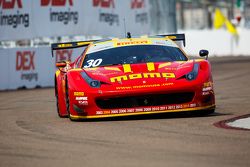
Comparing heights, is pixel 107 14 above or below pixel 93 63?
below

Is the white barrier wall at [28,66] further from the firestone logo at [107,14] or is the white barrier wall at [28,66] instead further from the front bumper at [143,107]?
the front bumper at [143,107]

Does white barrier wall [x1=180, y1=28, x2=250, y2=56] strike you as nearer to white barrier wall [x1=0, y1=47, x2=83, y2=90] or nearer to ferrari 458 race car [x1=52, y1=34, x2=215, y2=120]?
white barrier wall [x1=0, y1=47, x2=83, y2=90]

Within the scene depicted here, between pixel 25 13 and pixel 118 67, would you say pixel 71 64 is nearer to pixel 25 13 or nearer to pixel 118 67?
pixel 118 67

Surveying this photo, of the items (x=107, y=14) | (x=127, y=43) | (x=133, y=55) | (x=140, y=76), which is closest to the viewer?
(x=140, y=76)

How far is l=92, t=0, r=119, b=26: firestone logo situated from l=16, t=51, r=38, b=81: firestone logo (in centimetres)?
247

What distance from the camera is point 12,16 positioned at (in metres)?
21.3

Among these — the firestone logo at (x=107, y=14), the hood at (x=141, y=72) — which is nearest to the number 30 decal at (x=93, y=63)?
the hood at (x=141, y=72)

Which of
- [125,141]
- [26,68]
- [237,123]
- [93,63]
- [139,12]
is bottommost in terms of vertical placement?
[26,68]

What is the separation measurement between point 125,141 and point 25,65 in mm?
12500

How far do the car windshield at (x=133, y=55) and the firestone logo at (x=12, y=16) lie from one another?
29.5ft

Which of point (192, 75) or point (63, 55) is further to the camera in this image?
point (63, 55)

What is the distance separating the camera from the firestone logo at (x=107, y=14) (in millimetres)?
22852

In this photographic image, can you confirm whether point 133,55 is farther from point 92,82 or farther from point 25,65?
point 25,65

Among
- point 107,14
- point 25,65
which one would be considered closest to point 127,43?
point 25,65
